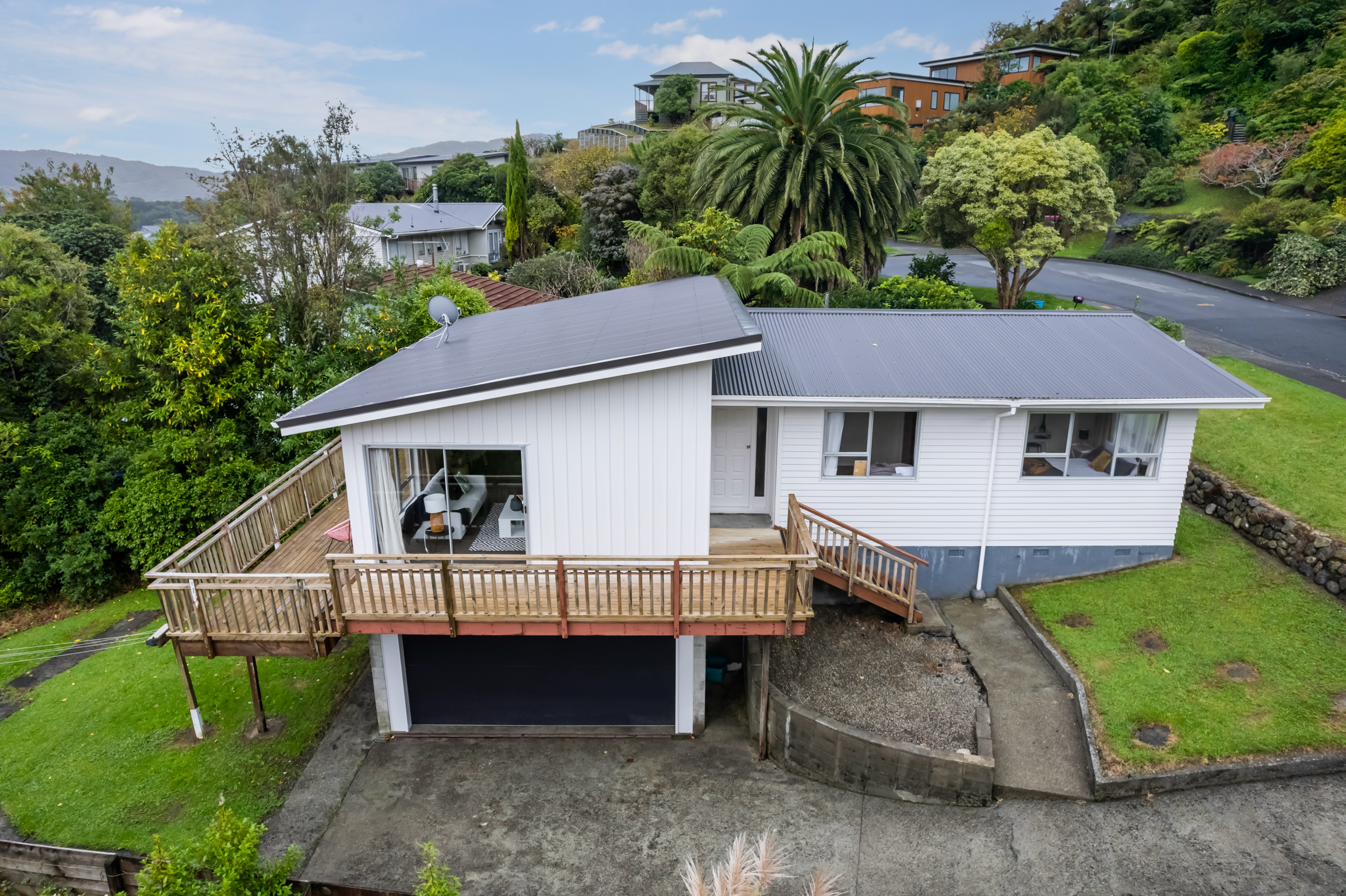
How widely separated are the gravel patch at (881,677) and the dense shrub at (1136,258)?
32638mm

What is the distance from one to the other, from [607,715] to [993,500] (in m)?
7.39

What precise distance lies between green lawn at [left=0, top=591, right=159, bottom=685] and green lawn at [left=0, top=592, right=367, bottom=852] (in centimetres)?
138

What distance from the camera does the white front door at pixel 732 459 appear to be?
1243cm

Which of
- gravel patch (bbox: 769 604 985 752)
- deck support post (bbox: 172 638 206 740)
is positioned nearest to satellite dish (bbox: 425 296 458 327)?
deck support post (bbox: 172 638 206 740)

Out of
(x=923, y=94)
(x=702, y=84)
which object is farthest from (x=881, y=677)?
(x=702, y=84)

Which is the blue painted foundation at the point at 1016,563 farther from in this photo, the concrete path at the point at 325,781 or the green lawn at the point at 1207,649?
the concrete path at the point at 325,781

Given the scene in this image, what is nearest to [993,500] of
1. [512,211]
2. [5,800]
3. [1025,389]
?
[1025,389]

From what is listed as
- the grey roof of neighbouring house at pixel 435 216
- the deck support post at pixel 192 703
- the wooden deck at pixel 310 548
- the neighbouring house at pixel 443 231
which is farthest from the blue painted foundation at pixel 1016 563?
the grey roof of neighbouring house at pixel 435 216

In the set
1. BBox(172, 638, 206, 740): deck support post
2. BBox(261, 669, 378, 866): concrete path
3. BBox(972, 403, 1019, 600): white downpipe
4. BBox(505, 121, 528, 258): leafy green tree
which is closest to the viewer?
BBox(261, 669, 378, 866): concrete path

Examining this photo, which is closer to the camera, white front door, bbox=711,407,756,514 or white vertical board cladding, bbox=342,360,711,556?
white vertical board cladding, bbox=342,360,711,556

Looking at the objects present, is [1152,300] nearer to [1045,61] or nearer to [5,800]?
[5,800]

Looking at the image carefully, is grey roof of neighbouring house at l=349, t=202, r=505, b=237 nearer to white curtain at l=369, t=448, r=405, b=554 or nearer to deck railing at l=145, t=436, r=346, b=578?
deck railing at l=145, t=436, r=346, b=578

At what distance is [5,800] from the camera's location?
9859 millimetres

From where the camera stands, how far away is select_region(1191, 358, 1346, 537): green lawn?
12625 millimetres
